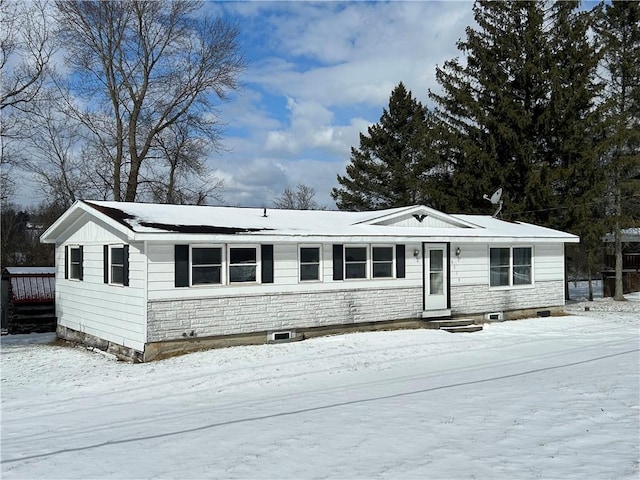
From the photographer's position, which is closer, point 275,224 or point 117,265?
point 117,265

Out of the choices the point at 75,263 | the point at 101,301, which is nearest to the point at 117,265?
the point at 101,301

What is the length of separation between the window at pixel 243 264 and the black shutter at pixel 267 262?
169 mm

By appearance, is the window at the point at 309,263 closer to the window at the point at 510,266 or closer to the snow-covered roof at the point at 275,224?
the snow-covered roof at the point at 275,224

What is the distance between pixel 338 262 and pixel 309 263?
0.85 m

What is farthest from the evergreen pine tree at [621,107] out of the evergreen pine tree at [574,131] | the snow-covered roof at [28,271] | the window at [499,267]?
the snow-covered roof at [28,271]

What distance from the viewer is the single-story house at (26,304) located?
60.2 ft

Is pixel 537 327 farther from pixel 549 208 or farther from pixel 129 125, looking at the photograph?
pixel 129 125

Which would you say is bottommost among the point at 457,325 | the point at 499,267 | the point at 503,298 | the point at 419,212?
the point at 457,325

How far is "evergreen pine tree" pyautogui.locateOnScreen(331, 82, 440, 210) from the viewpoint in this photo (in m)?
36.4

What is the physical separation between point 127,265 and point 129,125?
19467 millimetres

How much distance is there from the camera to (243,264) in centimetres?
1335

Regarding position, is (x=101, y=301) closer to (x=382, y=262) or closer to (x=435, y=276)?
(x=382, y=262)

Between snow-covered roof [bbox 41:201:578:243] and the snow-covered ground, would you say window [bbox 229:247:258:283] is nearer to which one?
snow-covered roof [bbox 41:201:578:243]

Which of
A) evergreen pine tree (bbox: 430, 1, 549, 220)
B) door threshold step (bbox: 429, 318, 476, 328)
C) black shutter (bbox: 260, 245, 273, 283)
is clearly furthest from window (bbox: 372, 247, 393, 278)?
evergreen pine tree (bbox: 430, 1, 549, 220)
